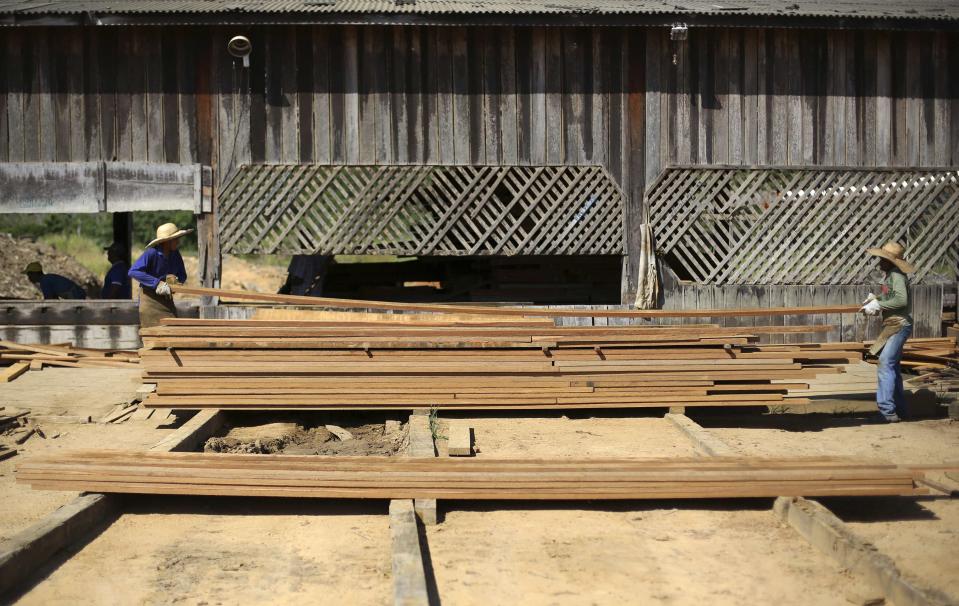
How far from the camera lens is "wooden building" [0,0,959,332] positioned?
43.0 feet

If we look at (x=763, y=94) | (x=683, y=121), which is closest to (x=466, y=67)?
(x=683, y=121)

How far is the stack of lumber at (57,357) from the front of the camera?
471 inches

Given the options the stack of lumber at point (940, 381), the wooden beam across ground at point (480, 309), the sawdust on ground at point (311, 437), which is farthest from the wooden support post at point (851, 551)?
the stack of lumber at point (940, 381)

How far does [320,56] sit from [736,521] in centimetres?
884

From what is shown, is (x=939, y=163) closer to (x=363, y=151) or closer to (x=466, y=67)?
(x=466, y=67)

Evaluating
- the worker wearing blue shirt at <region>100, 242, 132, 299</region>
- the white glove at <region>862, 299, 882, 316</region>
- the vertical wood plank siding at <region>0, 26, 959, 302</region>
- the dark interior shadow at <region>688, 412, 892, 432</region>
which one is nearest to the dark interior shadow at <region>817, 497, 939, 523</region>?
the dark interior shadow at <region>688, 412, 892, 432</region>

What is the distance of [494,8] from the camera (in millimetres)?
12570

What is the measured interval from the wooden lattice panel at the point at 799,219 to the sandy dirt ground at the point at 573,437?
451cm

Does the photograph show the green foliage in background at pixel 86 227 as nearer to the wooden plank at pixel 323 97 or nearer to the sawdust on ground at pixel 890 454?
the wooden plank at pixel 323 97

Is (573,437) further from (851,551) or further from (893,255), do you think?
(893,255)

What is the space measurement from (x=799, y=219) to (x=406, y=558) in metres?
9.61

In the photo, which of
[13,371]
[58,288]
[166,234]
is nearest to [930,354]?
[166,234]

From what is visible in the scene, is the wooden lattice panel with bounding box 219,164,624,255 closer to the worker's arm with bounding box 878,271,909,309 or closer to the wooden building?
the wooden building

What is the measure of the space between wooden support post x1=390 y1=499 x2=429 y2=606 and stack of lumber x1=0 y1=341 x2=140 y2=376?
6.27 m
